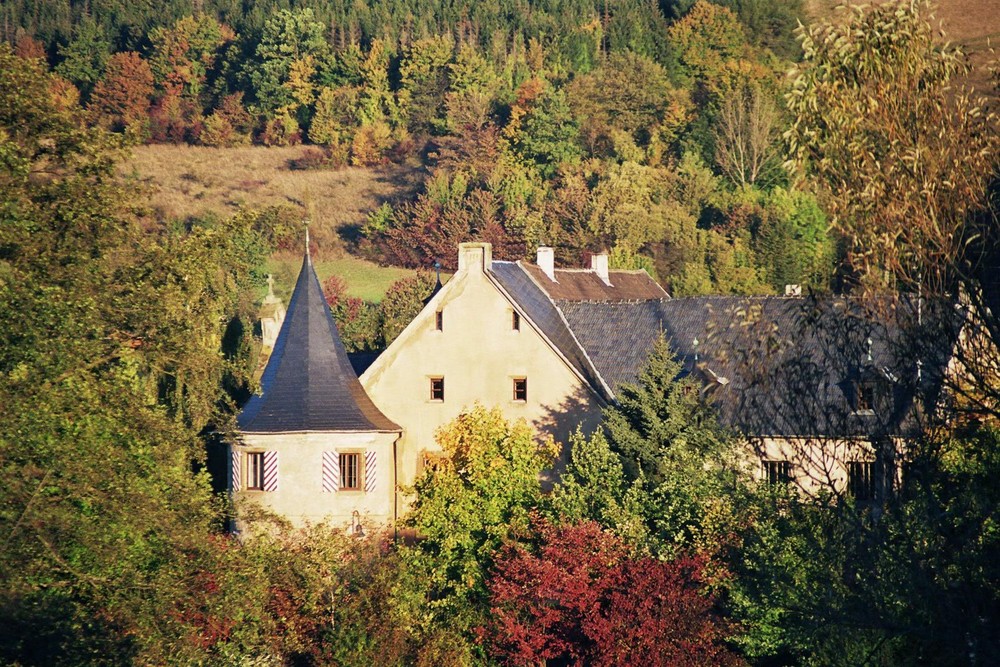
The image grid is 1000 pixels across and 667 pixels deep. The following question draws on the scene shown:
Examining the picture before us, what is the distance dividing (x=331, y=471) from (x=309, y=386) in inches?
105

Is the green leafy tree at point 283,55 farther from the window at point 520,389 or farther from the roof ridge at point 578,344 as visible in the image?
the window at point 520,389

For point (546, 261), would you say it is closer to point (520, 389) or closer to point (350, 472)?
point (520, 389)

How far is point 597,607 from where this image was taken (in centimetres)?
3500

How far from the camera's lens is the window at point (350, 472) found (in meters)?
44.2

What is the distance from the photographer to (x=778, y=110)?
330 ft

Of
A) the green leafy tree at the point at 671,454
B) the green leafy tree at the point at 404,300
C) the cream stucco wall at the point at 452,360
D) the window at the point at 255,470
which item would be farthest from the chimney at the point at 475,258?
the green leafy tree at the point at 404,300

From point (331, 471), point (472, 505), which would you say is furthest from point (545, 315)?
point (472, 505)

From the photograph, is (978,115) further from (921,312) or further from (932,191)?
(921,312)

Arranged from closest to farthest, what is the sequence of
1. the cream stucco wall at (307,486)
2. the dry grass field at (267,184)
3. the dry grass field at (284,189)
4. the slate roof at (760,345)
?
the slate roof at (760,345), the cream stucco wall at (307,486), the dry grass field at (284,189), the dry grass field at (267,184)

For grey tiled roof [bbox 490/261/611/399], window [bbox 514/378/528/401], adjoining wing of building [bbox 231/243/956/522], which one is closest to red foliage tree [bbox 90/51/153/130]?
grey tiled roof [bbox 490/261/611/399]

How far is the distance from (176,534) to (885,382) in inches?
556

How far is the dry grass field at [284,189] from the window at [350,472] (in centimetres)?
4816

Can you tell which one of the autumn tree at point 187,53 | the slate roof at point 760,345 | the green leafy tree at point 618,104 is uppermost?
the autumn tree at point 187,53

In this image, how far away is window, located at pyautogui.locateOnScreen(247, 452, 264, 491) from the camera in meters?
44.1
